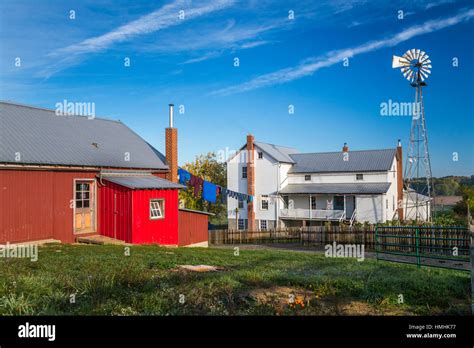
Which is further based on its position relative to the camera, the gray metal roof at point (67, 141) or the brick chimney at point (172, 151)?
the brick chimney at point (172, 151)

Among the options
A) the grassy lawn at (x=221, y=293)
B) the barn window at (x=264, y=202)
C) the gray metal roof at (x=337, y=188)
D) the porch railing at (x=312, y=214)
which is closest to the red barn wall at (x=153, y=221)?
the grassy lawn at (x=221, y=293)

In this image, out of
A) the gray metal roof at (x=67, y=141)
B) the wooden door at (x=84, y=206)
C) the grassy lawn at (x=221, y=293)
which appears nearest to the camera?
the grassy lawn at (x=221, y=293)

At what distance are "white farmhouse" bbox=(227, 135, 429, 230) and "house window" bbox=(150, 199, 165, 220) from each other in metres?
18.6

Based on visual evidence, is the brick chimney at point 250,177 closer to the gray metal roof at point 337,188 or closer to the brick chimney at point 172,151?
the gray metal roof at point 337,188

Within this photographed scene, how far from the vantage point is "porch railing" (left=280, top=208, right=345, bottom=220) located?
31.4m

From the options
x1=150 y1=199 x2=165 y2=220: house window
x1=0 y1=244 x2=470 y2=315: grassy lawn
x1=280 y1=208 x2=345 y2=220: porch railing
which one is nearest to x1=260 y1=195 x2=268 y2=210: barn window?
x1=280 y1=208 x2=345 y2=220: porch railing

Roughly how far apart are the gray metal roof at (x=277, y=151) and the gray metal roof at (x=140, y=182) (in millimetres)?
18592

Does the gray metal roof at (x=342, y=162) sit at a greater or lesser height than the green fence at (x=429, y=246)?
greater

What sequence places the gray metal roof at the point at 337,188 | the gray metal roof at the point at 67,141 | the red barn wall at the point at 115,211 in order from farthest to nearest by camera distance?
the gray metal roof at the point at 337,188 → the red barn wall at the point at 115,211 → the gray metal roof at the point at 67,141

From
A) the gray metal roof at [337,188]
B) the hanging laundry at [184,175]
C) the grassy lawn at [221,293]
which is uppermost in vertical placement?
the hanging laundry at [184,175]

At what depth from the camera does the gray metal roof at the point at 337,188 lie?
3060cm
